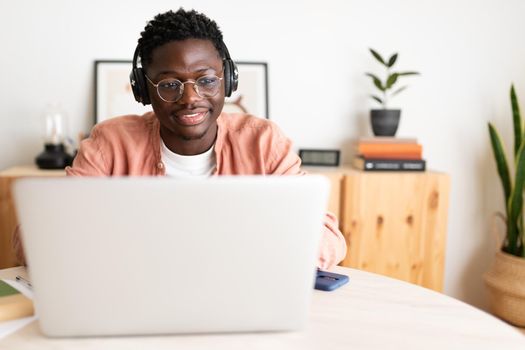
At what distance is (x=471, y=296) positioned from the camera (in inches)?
116

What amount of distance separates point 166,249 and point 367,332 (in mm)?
356

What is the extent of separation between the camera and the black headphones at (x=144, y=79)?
4.91 feet

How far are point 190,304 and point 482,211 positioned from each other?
8.09 feet

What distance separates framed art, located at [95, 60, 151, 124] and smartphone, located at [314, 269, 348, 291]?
5.58 feet

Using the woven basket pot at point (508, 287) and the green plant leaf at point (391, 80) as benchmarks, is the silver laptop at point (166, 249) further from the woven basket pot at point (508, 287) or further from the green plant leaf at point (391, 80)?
the woven basket pot at point (508, 287)

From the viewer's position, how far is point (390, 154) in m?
2.51

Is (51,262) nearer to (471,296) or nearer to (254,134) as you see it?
(254,134)

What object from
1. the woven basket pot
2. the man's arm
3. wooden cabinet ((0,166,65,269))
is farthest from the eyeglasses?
the woven basket pot

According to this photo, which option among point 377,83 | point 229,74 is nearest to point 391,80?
point 377,83

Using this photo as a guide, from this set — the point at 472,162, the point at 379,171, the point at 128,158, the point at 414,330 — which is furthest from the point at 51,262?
the point at 472,162

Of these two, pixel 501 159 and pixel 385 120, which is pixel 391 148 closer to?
pixel 385 120

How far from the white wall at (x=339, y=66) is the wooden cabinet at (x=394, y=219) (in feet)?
1.35

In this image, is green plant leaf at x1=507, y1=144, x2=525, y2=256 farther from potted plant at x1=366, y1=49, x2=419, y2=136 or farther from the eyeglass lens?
the eyeglass lens

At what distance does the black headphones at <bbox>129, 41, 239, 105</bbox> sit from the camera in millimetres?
1495
